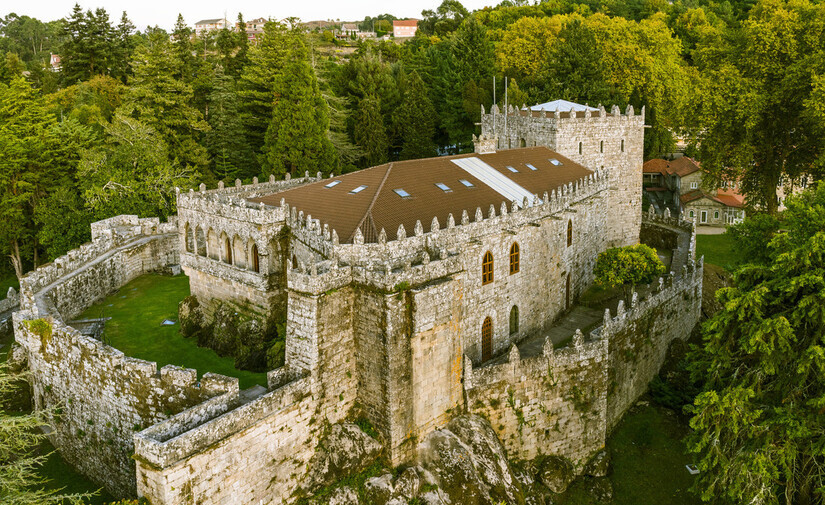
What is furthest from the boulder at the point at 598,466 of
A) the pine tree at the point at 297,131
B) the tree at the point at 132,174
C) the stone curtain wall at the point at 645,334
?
the tree at the point at 132,174

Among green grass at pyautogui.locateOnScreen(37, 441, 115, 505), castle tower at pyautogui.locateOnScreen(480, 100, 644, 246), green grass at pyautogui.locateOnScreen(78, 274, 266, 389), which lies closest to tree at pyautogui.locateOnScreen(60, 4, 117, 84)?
green grass at pyautogui.locateOnScreen(78, 274, 266, 389)

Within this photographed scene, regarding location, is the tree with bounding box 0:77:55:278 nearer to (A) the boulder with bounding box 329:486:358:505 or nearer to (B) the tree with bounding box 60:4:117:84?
(B) the tree with bounding box 60:4:117:84

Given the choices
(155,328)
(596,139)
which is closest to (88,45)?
(155,328)

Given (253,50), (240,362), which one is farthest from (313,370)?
(253,50)

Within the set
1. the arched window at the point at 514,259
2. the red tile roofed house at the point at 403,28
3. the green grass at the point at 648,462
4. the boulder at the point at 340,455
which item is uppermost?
the red tile roofed house at the point at 403,28

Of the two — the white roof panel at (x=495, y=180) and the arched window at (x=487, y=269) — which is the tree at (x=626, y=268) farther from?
the arched window at (x=487, y=269)

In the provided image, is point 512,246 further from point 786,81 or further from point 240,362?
point 786,81
